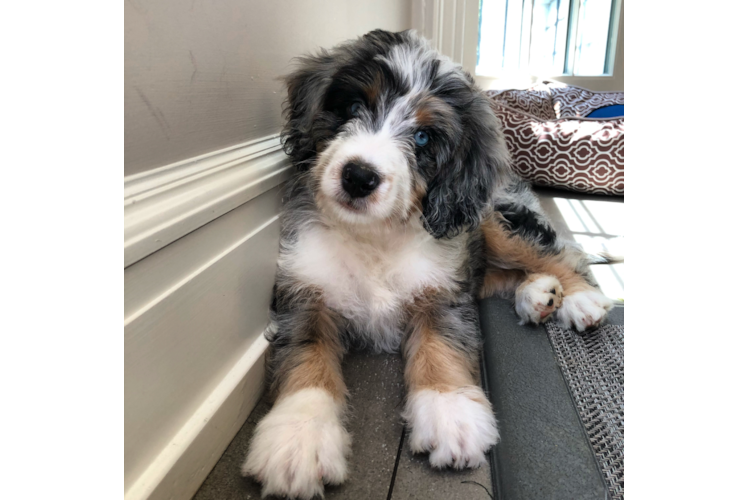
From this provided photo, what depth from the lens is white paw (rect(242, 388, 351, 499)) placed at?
3.55ft

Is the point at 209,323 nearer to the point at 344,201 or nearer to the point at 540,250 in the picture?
the point at 344,201

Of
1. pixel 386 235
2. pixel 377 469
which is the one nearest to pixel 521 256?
pixel 386 235

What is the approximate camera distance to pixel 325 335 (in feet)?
5.18

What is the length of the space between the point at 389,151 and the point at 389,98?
209 mm

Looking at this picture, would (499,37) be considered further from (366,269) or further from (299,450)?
(299,450)

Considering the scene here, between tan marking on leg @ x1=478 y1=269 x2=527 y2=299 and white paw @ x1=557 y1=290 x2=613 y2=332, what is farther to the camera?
tan marking on leg @ x1=478 y1=269 x2=527 y2=299

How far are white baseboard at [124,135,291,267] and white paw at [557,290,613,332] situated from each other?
1.25 metres

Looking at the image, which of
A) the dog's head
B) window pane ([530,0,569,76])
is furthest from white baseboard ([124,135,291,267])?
window pane ([530,0,569,76])

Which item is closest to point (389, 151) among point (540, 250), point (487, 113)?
point (487, 113)

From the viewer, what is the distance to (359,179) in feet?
4.30

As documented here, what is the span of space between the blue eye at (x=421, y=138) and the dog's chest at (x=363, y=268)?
31cm

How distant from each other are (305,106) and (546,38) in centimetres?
783

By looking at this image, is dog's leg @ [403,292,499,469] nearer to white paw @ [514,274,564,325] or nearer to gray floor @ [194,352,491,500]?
gray floor @ [194,352,491,500]

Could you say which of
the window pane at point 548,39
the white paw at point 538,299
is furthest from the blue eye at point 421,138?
the window pane at point 548,39
